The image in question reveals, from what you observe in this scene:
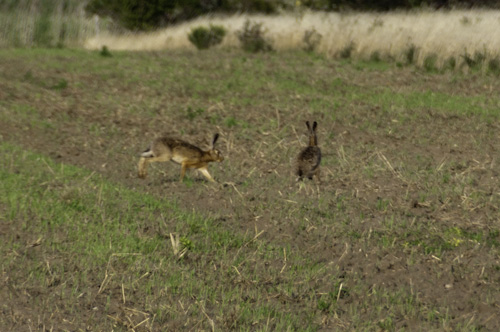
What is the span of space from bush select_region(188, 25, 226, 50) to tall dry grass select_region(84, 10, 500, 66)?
1.09ft

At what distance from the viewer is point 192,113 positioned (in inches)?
627

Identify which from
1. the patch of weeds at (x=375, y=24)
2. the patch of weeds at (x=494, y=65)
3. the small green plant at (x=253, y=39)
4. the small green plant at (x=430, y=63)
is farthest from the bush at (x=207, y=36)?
the patch of weeds at (x=494, y=65)

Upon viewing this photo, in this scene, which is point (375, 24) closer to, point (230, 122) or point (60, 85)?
point (60, 85)

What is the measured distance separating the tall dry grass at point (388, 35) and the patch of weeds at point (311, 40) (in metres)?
0.18

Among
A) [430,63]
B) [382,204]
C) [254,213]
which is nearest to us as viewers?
[254,213]

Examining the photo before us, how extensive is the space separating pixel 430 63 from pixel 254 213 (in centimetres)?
1249

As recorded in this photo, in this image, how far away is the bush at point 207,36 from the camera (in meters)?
28.1

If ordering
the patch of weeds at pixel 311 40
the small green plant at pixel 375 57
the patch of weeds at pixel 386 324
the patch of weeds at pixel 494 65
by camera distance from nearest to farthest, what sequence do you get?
the patch of weeds at pixel 386 324
the patch of weeds at pixel 494 65
the small green plant at pixel 375 57
the patch of weeds at pixel 311 40

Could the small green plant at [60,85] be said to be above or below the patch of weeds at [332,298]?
below

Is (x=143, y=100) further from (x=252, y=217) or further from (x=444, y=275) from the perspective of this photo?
(x=444, y=275)

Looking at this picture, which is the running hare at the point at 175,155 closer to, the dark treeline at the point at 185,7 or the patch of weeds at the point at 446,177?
the patch of weeds at the point at 446,177

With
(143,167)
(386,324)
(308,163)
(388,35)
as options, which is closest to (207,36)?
(388,35)

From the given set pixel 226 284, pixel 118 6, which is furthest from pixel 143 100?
pixel 118 6

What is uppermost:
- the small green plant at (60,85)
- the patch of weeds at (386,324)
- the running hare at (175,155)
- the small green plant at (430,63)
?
the small green plant at (430,63)
